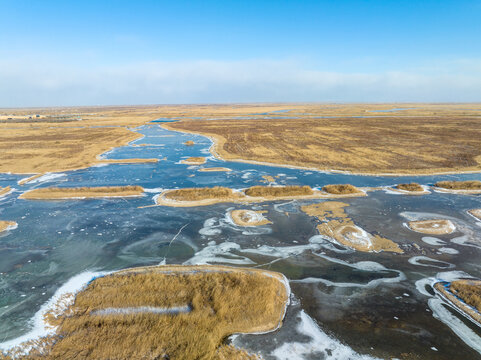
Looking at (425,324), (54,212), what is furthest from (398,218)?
(54,212)

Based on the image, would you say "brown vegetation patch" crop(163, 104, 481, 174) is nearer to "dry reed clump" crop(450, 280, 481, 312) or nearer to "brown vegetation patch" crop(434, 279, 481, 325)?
"dry reed clump" crop(450, 280, 481, 312)

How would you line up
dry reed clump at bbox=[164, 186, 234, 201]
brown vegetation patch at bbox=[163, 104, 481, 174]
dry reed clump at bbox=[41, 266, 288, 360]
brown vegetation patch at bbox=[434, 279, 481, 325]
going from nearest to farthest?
dry reed clump at bbox=[41, 266, 288, 360]
brown vegetation patch at bbox=[434, 279, 481, 325]
dry reed clump at bbox=[164, 186, 234, 201]
brown vegetation patch at bbox=[163, 104, 481, 174]

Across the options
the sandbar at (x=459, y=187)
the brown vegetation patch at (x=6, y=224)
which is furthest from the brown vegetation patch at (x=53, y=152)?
the sandbar at (x=459, y=187)

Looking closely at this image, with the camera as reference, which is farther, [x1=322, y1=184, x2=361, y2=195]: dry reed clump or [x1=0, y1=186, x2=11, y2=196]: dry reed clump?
[x1=0, y1=186, x2=11, y2=196]: dry reed clump

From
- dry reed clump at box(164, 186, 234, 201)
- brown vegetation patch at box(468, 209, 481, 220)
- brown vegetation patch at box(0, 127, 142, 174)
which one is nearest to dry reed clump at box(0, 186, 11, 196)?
brown vegetation patch at box(0, 127, 142, 174)

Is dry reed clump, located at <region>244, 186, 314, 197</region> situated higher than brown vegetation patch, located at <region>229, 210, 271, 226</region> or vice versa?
dry reed clump, located at <region>244, 186, 314, 197</region>

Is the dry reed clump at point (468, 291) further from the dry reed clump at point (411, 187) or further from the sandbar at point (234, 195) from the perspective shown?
the dry reed clump at point (411, 187)
